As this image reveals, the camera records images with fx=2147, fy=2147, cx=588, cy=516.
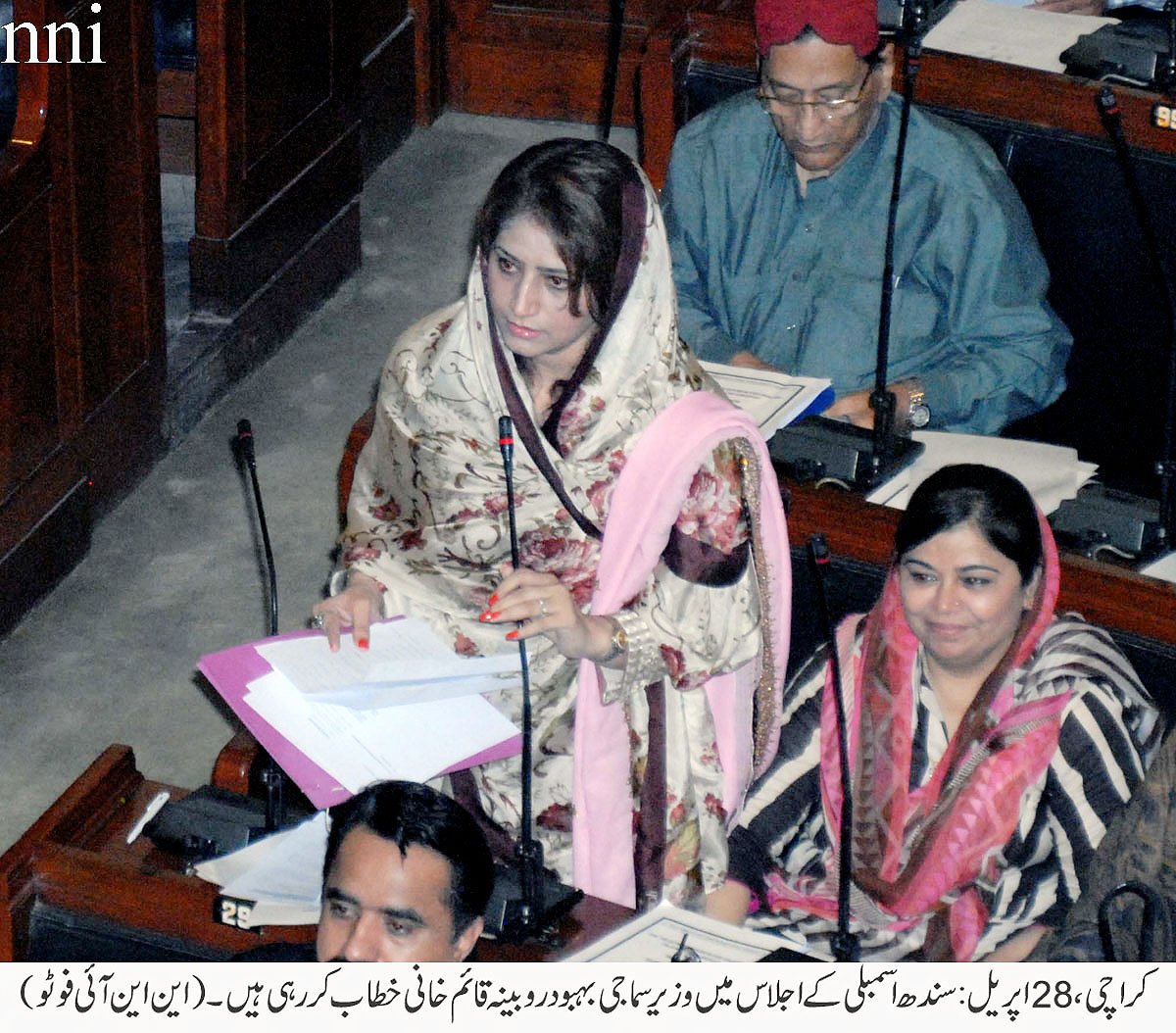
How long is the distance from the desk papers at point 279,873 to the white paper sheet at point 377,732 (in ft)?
0.27

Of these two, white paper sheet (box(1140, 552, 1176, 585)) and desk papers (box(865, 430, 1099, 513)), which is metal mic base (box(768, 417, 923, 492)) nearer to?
desk papers (box(865, 430, 1099, 513))

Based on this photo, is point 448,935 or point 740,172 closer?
point 448,935

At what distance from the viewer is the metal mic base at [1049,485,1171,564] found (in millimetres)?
2783

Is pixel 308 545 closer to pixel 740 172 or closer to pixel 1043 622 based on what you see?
pixel 740 172

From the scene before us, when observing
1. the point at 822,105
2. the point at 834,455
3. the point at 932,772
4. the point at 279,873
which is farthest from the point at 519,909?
the point at 822,105

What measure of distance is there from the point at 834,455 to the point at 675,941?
2.93 feet

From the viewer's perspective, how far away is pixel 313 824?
2.38m

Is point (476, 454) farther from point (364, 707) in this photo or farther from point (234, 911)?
point (234, 911)

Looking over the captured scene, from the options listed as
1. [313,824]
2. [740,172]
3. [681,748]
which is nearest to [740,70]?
[740,172]

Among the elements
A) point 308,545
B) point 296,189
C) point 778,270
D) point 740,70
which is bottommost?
point 308,545

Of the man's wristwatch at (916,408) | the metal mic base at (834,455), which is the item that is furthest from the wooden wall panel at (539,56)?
the metal mic base at (834,455)

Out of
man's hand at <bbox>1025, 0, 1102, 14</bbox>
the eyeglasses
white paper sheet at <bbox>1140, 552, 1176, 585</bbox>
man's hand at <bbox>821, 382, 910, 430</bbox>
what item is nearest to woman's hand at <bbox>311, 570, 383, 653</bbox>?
man's hand at <bbox>821, 382, 910, 430</bbox>

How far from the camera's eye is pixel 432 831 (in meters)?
2.30

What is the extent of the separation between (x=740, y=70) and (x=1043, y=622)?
1433 millimetres
